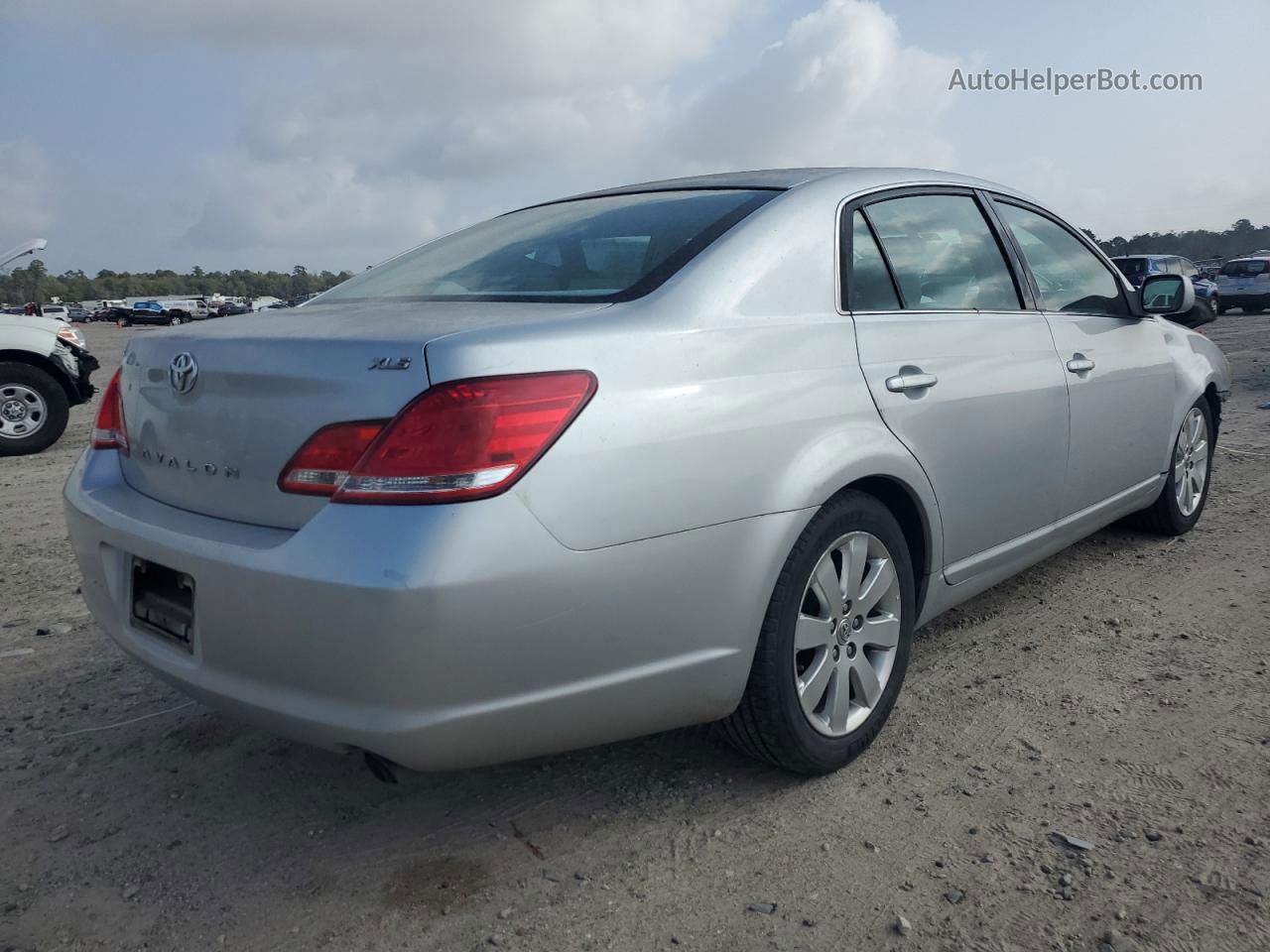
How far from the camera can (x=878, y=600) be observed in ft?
8.87

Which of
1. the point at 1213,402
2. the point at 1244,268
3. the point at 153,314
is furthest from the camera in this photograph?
the point at 153,314

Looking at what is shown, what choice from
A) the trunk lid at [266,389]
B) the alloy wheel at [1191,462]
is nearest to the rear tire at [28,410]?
the trunk lid at [266,389]

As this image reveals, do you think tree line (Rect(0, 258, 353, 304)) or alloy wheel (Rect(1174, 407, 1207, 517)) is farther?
tree line (Rect(0, 258, 353, 304))

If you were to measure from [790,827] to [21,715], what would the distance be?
7.63 feet

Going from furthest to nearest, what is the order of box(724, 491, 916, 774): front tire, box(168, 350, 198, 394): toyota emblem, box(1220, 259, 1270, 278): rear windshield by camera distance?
box(1220, 259, 1270, 278): rear windshield
box(724, 491, 916, 774): front tire
box(168, 350, 198, 394): toyota emblem

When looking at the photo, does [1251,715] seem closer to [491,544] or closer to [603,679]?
[603,679]

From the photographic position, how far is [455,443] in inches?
73.3

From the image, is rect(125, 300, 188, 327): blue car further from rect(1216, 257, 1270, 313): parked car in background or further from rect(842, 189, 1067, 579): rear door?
rect(842, 189, 1067, 579): rear door

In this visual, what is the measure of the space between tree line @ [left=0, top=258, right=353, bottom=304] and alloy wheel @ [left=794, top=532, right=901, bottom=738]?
4185 inches

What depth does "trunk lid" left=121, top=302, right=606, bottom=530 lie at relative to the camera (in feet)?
6.46

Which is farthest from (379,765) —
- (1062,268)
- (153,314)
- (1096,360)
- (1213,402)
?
(153,314)

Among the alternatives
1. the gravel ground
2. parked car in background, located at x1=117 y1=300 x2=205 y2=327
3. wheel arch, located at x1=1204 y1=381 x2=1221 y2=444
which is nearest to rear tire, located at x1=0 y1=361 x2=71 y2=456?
the gravel ground

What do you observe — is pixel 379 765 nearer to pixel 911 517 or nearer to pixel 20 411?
pixel 911 517

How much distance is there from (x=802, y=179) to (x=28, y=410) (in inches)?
301
